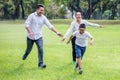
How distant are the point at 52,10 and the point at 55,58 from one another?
246 ft

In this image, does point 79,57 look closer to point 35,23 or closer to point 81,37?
point 81,37

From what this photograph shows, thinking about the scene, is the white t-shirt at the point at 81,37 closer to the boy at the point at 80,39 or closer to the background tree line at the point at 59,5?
the boy at the point at 80,39

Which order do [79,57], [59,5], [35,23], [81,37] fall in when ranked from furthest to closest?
1. [59,5]
2. [35,23]
3. [81,37]
4. [79,57]

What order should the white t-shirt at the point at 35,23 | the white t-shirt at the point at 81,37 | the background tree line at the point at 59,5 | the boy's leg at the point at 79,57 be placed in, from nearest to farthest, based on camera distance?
the boy's leg at the point at 79,57
the white t-shirt at the point at 81,37
the white t-shirt at the point at 35,23
the background tree line at the point at 59,5

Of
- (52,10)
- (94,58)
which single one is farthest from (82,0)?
(94,58)

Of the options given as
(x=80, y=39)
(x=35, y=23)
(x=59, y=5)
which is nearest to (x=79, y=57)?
(x=80, y=39)

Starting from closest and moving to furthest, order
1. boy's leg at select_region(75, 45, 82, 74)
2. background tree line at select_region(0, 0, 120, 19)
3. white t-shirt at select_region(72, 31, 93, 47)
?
boy's leg at select_region(75, 45, 82, 74), white t-shirt at select_region(72, 31, 93, 47), background tree line at select_region(0, 0, 120, 19)

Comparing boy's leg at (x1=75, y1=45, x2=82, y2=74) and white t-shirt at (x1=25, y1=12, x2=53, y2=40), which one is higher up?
white t-shirt at (x1=25, y1=12, x2=53, y2=40)

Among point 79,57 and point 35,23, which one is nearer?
point 79,57

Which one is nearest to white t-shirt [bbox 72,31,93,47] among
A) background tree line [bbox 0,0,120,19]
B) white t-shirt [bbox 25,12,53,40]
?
white t-shirt [bbox 25,12,53,40]

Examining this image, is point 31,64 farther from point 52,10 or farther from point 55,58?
point 52,10

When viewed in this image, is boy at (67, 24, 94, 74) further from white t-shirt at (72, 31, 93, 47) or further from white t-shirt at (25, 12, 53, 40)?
white t-shirt at (25, 12, 53, 40)

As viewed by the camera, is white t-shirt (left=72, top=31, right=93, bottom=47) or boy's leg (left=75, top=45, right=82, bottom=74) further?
white t-shirt (left=72, top=31, right=93, bottom=47)

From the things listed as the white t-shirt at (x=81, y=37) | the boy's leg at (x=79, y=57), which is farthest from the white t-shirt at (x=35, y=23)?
the boy's leg at (x=79, y=57)
